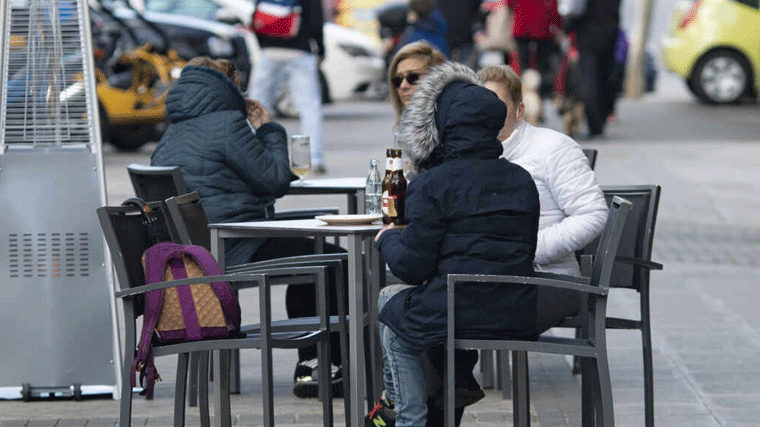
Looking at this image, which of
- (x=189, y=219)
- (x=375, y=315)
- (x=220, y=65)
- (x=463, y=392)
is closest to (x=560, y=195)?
(x=375, y=315)

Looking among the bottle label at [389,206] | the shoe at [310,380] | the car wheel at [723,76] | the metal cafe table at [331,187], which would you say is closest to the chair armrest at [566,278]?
the bottle label at [389,206]

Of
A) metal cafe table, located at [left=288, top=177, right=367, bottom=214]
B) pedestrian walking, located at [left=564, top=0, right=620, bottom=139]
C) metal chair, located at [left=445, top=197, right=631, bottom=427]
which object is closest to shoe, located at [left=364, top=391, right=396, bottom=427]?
metal chair, located at [left=445, top=197, right=631, bottom=427]

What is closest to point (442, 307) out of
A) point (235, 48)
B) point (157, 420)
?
point (157, 420)

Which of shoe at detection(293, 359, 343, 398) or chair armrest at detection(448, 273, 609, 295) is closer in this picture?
chair armrest at detection(448, 273, 609, 295)

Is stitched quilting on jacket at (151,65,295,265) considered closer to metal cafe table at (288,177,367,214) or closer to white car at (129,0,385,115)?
metal cafe table at (288,177,367,214)

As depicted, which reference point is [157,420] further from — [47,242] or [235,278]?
[235,278]

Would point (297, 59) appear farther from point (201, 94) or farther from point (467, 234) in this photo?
point (467, 234)

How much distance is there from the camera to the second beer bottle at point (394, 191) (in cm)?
519

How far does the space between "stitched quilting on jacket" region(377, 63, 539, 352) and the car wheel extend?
18.4 m

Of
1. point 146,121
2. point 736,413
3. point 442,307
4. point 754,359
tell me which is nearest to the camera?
point 442,307

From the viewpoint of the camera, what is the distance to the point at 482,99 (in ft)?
15.5

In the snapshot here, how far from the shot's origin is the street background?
6.12m

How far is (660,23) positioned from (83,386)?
2243 inches

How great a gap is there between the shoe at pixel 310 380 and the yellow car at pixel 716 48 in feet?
54.4
